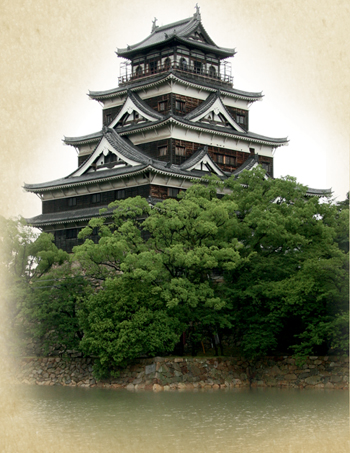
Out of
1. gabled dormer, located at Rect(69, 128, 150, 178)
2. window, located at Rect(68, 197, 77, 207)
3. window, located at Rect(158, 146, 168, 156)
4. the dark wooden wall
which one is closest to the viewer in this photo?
the dark wooden wall

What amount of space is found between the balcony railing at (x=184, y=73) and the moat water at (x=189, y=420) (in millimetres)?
16632

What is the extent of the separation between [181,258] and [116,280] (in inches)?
89.5

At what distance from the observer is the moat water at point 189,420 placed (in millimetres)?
12750

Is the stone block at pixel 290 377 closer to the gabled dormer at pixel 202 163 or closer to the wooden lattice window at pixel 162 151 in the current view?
the gabled dormer at pixel 202 163

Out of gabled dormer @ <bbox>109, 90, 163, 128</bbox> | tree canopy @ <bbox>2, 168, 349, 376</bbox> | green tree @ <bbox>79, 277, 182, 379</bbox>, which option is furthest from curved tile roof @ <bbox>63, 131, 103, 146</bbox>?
green tree @ <bbox>79, 277, 182, 379</bbox>

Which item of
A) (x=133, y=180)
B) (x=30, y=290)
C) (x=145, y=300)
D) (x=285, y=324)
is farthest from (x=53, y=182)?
(x=285, y=324)

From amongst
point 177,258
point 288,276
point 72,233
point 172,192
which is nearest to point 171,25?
point 172,192

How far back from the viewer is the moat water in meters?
12.8

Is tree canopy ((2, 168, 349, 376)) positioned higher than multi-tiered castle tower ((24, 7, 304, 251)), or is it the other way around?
multi-tiered castle tower ((24, 7, 304, 251))

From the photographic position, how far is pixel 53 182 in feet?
108

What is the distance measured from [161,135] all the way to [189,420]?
18067mm

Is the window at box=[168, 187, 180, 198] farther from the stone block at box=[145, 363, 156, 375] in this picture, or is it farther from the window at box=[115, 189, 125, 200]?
the stone block at box=[145, 363, 156, 375]

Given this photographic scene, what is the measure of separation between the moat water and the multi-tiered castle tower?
407 inches

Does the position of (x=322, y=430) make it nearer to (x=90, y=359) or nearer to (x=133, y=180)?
(x=90, y=359)
